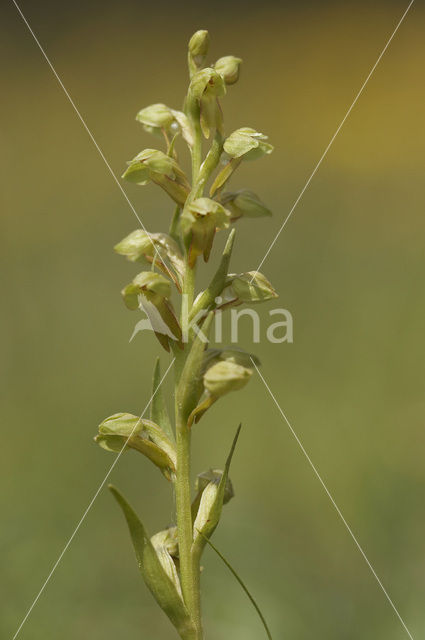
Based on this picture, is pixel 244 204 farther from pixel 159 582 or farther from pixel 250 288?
pixel 159 582

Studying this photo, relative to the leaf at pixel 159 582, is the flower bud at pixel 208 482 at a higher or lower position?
higher

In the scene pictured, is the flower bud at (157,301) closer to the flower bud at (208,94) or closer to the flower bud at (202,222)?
the flower bud at (202,222)

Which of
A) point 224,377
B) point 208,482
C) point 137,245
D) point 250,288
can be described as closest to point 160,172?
point 137,245

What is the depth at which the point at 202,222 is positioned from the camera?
99cm

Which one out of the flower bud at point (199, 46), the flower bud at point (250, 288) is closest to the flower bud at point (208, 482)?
the flower bud at point (250, 288)

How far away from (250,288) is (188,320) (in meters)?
0.10

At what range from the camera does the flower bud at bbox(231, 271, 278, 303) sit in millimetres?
1030

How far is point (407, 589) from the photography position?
4.75 ft

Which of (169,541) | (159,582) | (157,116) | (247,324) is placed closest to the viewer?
(159,582)

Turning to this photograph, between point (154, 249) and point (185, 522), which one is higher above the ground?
point (154, 249)

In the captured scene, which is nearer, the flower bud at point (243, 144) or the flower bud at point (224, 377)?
the flower bud at point (224, 377)

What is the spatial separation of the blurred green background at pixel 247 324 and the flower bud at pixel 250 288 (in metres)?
0.69

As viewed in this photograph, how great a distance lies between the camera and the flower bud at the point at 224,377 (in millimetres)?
946

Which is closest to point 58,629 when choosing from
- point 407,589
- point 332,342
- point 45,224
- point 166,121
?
point 407,589
